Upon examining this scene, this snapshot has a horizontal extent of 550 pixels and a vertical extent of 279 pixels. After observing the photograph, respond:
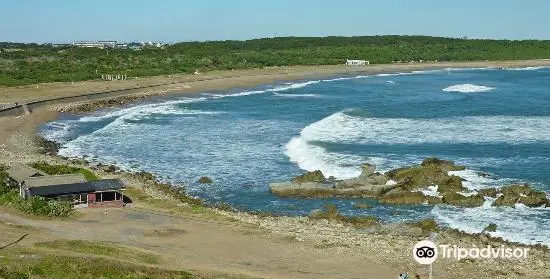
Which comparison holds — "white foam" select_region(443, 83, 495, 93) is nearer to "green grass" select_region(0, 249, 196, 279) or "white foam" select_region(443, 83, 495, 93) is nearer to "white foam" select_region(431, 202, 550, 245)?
"white foam" select_region(431, 202, 550, 245)

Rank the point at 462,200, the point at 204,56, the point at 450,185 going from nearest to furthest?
the point at 462,200 → the point at 450,185 → the point at 204,56

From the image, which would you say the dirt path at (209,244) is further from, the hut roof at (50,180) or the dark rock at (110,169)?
the dark rock at (110,169)

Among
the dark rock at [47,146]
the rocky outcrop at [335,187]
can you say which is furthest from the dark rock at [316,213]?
the dark rock at [47,146]

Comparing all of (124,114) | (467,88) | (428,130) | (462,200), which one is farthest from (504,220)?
(467,88)

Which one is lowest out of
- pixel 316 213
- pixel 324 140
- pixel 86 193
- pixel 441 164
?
pixel 316 213

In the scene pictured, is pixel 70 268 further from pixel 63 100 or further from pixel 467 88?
pixel 467 88

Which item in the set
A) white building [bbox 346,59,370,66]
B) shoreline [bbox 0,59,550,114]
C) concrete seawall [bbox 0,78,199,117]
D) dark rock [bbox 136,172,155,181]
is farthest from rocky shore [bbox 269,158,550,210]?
white building [bbox 346,59,370,66]

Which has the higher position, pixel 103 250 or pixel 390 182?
pixel 103 250
